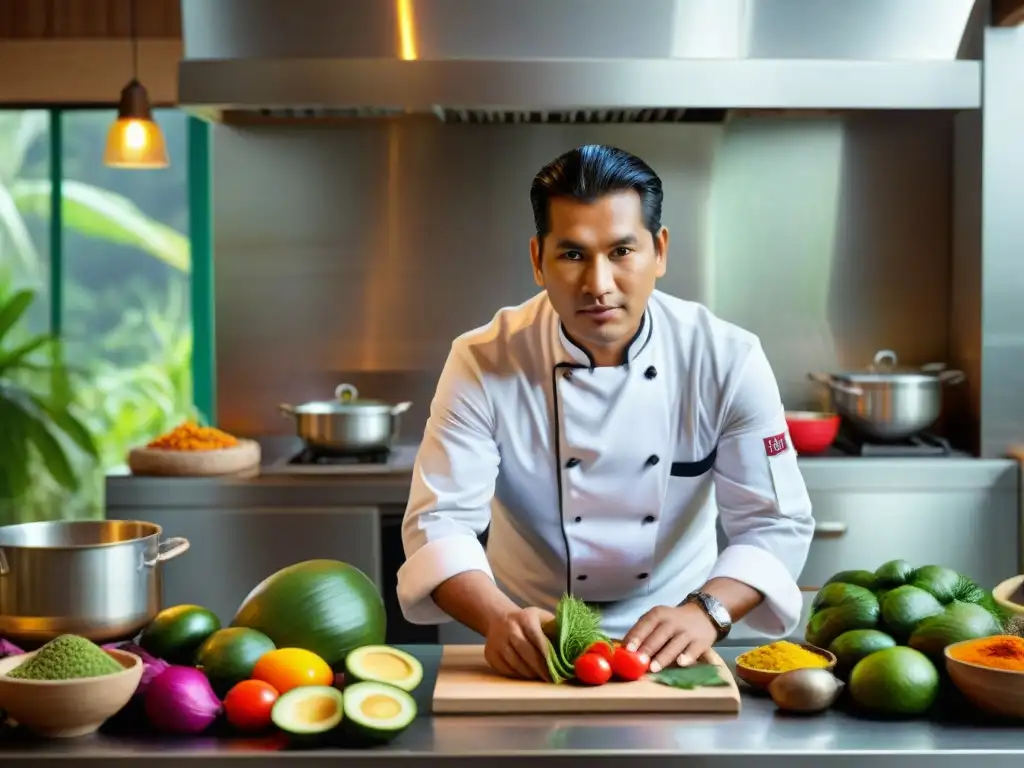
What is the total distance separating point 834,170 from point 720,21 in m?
0.70

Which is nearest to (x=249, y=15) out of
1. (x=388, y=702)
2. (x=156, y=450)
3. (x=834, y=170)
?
(x=156, y=450)

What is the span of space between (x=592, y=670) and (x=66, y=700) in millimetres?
661

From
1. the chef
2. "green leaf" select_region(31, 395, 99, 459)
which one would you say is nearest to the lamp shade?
"green leaf" select_region(31, 395, 99, 459)

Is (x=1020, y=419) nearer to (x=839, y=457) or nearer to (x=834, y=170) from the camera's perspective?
(x=839, y=457)

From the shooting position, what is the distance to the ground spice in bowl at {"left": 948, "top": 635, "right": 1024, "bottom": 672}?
162 centimetres

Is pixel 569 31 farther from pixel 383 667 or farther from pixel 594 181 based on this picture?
pixel 383 667

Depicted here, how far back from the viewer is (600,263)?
1982 millimetres

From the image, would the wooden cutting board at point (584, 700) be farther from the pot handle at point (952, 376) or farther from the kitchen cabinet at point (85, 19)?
the kitchen cabinet at point (85, 19)

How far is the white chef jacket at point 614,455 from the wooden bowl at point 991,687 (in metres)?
0.50

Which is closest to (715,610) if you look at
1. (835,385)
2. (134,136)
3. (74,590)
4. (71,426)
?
(74,590)

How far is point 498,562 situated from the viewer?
8.57 feet

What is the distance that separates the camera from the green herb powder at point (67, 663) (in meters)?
1.56

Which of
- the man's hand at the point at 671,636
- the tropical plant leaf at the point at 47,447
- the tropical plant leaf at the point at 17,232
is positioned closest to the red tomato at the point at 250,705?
the man's hand at the point at 671,636

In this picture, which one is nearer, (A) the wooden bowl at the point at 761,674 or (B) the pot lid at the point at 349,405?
(A) the wooden bowl at the point at 761,674
